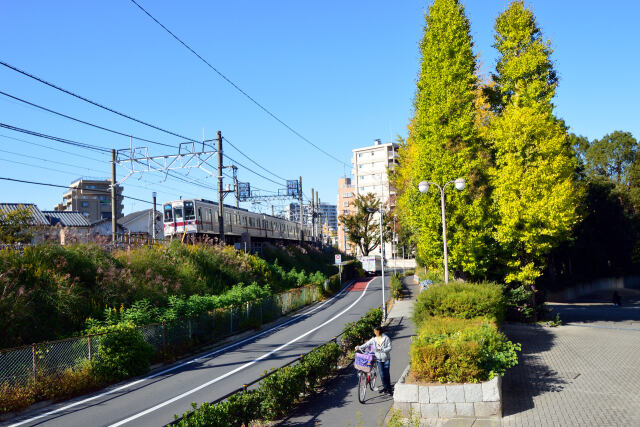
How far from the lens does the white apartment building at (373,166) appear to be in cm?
9519

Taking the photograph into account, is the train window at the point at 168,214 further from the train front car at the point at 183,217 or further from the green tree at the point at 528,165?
the green tree at the point at 528,165

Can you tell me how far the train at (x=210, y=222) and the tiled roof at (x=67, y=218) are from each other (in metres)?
19.5

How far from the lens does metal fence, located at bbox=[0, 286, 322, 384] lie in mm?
10883

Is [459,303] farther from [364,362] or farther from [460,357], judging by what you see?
[460,357]

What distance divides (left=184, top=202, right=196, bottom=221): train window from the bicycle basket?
87.0 ft

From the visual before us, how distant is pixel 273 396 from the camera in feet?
27.9

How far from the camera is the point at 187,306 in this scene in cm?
1853

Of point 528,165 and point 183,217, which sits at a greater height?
point 528,165

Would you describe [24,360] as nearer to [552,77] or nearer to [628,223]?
[552,77]

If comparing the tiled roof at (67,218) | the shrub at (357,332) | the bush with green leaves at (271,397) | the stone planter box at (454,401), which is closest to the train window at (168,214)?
the tiled roof at (67,218)

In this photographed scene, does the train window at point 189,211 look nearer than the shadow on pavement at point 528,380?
No

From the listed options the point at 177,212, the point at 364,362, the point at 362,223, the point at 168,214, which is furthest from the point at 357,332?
the point at 362,223

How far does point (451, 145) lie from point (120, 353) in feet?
48.3

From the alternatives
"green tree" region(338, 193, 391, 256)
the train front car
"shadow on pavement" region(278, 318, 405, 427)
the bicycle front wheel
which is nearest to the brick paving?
"shadow on pavement" region(278, 318, 405, 427)
